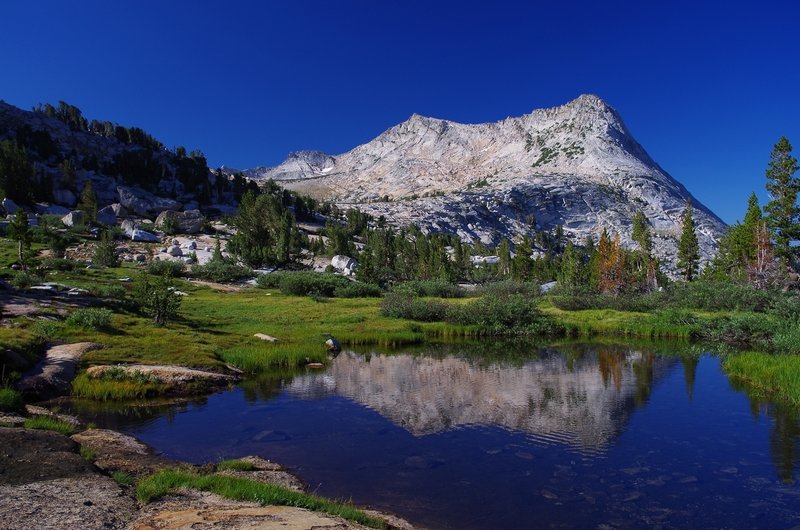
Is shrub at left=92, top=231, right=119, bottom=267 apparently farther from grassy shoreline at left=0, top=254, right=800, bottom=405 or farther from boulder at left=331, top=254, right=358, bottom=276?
boulder at left=331, top=254, right=358, bottom=276

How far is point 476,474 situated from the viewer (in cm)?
1398

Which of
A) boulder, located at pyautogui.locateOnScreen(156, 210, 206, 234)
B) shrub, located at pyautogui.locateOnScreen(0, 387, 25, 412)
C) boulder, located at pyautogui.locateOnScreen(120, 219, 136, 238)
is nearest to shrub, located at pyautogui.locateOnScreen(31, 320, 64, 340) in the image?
shrub, located at pyautogui.locateOnScreen(0, 387, 25, 412)

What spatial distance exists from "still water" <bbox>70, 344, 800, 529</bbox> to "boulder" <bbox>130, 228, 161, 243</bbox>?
95.8 m

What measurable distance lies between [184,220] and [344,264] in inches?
1871

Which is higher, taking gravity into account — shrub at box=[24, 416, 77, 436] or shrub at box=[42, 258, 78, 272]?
shrub at box=[42, 258, 78, 272]

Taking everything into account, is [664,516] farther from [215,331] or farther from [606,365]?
[215,331]

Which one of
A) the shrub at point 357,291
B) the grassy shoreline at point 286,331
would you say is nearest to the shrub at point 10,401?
the grassy shoreline at point 286,331

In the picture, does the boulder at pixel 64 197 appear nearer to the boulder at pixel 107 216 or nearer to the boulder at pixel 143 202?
the boulder at pixel 143 202

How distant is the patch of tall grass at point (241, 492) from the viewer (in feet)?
32.1

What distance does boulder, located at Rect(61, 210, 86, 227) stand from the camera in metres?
102

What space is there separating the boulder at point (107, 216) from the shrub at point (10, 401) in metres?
113

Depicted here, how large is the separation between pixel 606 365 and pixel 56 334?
32.6 meters

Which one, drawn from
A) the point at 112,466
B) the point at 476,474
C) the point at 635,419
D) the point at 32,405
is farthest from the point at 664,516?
the point at 32,405

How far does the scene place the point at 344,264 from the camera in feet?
348
